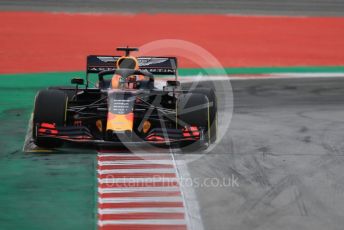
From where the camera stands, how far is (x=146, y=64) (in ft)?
60.3

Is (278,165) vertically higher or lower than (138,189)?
higher

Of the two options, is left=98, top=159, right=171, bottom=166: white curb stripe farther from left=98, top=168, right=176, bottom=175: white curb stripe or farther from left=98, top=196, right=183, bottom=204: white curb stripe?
left=98, top=196, right=183, bottom=204: white curb stripe

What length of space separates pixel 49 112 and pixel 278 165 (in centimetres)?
427

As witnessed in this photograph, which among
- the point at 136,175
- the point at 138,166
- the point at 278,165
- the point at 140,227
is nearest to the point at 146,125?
the point at 138,166

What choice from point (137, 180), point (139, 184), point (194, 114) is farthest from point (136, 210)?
point (194, 114)

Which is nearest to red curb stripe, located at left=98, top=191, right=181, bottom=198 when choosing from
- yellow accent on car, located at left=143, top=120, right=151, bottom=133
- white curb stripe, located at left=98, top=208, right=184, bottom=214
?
white curb stripe, located at left=98, top=208, right=184, bottom=214

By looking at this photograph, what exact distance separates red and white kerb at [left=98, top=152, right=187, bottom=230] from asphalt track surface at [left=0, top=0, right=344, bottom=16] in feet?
82.9

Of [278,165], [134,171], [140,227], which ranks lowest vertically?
[140,227]

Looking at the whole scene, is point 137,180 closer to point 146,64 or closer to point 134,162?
point 134,162

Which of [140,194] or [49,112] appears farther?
[49,112]

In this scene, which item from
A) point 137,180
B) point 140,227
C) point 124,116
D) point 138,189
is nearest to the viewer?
point 140,227

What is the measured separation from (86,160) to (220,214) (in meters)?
3.86

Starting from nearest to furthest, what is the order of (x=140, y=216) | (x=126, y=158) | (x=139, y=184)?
1. (x=140, y=216)
2. (x=139, y=184)
3. (x=126, y=158)

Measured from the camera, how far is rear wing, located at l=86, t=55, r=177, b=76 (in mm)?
18016
